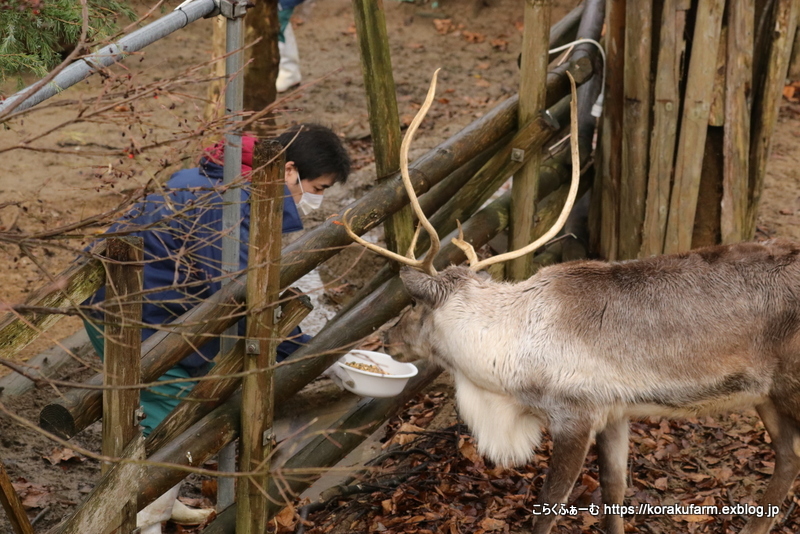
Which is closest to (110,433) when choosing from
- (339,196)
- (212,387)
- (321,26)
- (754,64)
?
(212,387)

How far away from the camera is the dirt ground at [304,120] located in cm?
469

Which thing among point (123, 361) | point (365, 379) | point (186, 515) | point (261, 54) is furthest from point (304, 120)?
point (123, 361)

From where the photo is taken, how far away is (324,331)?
3.93 metres

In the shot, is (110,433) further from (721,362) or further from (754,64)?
(754,64)

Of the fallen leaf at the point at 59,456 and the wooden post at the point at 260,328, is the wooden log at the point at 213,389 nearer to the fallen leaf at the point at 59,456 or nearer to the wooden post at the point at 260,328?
the wooden post at the point at 260,328

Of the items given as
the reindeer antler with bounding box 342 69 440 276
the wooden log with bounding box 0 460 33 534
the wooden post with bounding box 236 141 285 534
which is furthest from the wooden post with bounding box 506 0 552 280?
the wooden log with bounding box 0 460 33 534

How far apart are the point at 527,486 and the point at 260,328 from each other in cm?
185

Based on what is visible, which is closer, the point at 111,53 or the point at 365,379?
the point at 111,53

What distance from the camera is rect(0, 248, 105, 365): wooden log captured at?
9.13 feet

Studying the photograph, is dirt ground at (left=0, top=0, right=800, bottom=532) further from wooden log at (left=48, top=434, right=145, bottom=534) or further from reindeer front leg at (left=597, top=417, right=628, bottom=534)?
reindeer front leg at (left=597, top=417, right=628, bottom=534)

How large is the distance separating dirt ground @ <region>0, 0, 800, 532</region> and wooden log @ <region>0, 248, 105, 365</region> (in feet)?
1.69

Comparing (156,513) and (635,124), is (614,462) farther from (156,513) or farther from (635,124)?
(156,513)

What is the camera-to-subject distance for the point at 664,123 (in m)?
4.55

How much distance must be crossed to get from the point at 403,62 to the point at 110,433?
294 inches
